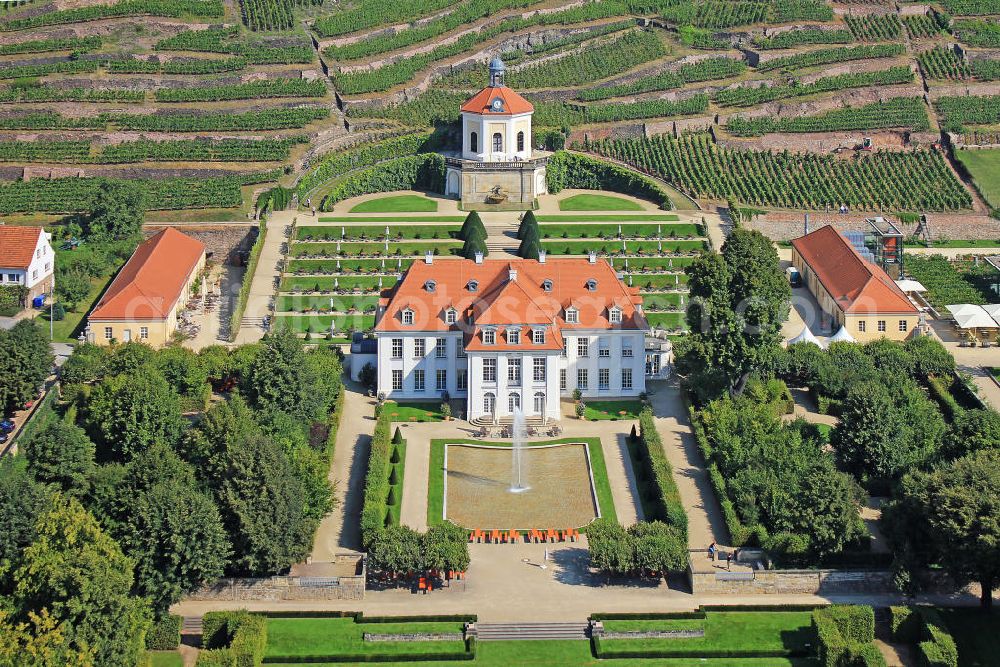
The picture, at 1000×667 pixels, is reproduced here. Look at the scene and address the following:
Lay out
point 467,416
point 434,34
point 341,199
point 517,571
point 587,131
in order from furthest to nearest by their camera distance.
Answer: point 434,34 → point 587,131 → point 341,199 → point 467,416 → point 517,571

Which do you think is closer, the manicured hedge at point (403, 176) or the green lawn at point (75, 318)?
the green lawn at point (75, 318)

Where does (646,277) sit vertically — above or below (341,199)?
below

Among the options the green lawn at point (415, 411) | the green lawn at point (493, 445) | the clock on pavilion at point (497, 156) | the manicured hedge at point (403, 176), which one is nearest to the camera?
the green lawn at point (493, 445)

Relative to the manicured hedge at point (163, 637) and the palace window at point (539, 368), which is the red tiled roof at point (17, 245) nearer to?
the palace window at point (539, 368)

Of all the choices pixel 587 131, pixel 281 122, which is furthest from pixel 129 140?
pixel 587 131

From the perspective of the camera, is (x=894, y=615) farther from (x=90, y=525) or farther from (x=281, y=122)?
(x=281, y=122)

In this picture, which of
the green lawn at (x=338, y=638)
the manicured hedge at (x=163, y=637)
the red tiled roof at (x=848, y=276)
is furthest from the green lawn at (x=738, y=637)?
the red tiled roof at (x=848, y=276)
